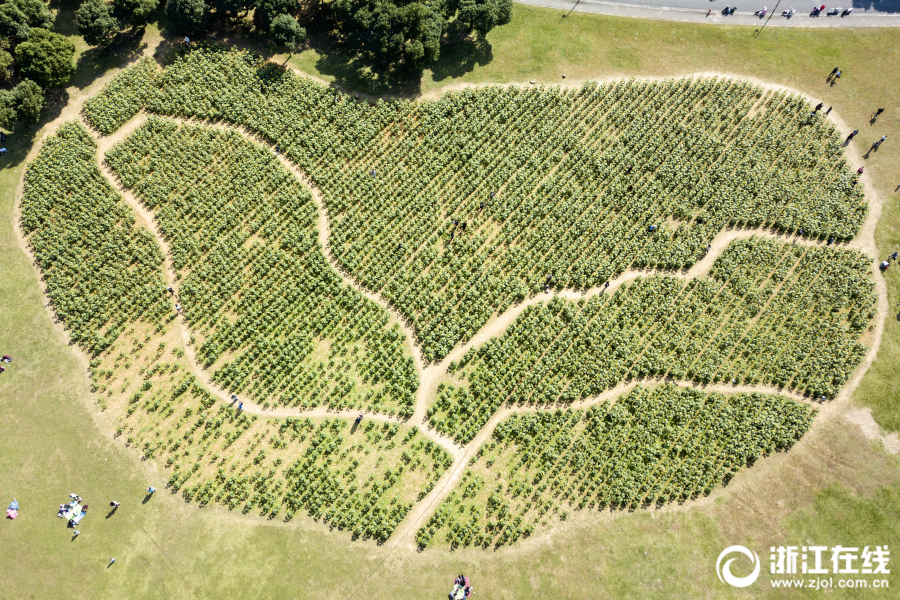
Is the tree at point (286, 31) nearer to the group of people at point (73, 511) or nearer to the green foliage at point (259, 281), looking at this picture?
the green foliage at point (259, 281)

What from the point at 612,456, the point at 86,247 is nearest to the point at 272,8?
the point at 86,247

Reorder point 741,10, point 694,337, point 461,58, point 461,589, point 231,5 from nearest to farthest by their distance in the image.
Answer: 1. point 461,589
2. point 694,337
3. point 231,5
4. point 461,58
5. point 741,10

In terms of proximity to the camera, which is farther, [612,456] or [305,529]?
[612,456]

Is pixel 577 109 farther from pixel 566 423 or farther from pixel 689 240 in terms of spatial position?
pixel 566 423

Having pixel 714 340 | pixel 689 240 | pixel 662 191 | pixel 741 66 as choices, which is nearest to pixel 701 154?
pixel 662 191

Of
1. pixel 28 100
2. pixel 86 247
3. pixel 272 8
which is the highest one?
pixel 272 8

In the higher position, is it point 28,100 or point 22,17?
point 22,17

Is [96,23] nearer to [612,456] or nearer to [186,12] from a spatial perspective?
[186,12]

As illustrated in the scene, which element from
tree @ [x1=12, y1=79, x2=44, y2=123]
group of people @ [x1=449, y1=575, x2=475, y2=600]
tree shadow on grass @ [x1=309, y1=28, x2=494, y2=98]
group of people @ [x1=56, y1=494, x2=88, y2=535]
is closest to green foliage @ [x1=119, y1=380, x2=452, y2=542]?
group of people @ [x1=56, y1=494, x2=88, y2=535]
